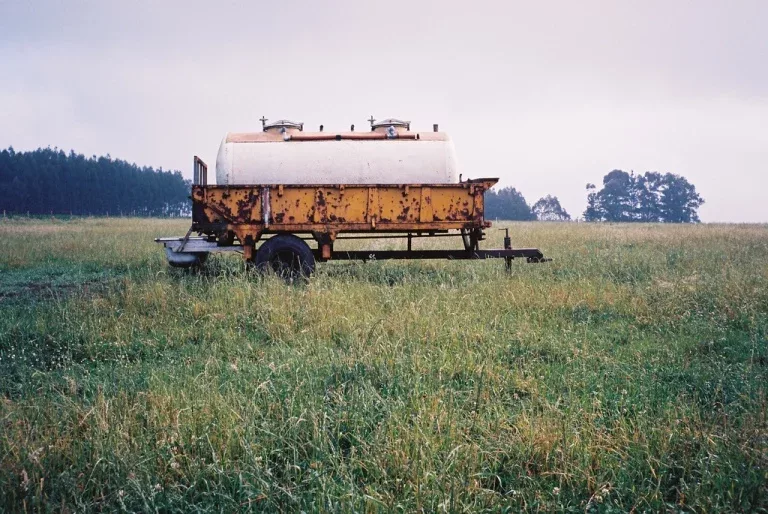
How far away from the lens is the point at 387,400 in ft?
11.4

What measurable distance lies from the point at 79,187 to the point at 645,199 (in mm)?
104000

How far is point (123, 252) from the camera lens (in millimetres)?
14156

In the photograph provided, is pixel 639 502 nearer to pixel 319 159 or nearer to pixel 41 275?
pixel 319 159

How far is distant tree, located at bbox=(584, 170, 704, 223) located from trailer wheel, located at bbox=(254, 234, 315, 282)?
3492 inches

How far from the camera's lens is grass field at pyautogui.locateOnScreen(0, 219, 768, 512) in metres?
2.50

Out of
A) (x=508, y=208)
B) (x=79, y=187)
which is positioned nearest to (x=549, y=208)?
(x=508, y=208)

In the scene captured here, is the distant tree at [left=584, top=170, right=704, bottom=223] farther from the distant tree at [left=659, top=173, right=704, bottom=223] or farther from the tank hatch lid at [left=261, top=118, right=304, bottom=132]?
the tank hatch lid at [left=261, top=118, right=304, bottom=132]

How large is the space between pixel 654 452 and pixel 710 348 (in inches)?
107

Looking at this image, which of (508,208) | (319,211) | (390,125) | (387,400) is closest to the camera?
(387,400)

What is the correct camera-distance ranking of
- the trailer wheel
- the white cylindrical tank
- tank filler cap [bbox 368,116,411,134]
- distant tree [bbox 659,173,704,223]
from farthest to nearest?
distant tree [bbox 659,173,704,223]
tank filler cap [bbox 368,116,411,134]
the white cylindrical tank
the trailer wheel

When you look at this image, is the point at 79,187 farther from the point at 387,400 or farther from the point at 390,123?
the point at 387,400

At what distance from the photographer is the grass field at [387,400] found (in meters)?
2.50

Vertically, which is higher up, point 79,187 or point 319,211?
point 79,187

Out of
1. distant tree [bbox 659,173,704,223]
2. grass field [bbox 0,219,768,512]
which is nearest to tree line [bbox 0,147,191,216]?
grass field [bbox 0,219,768,512]
